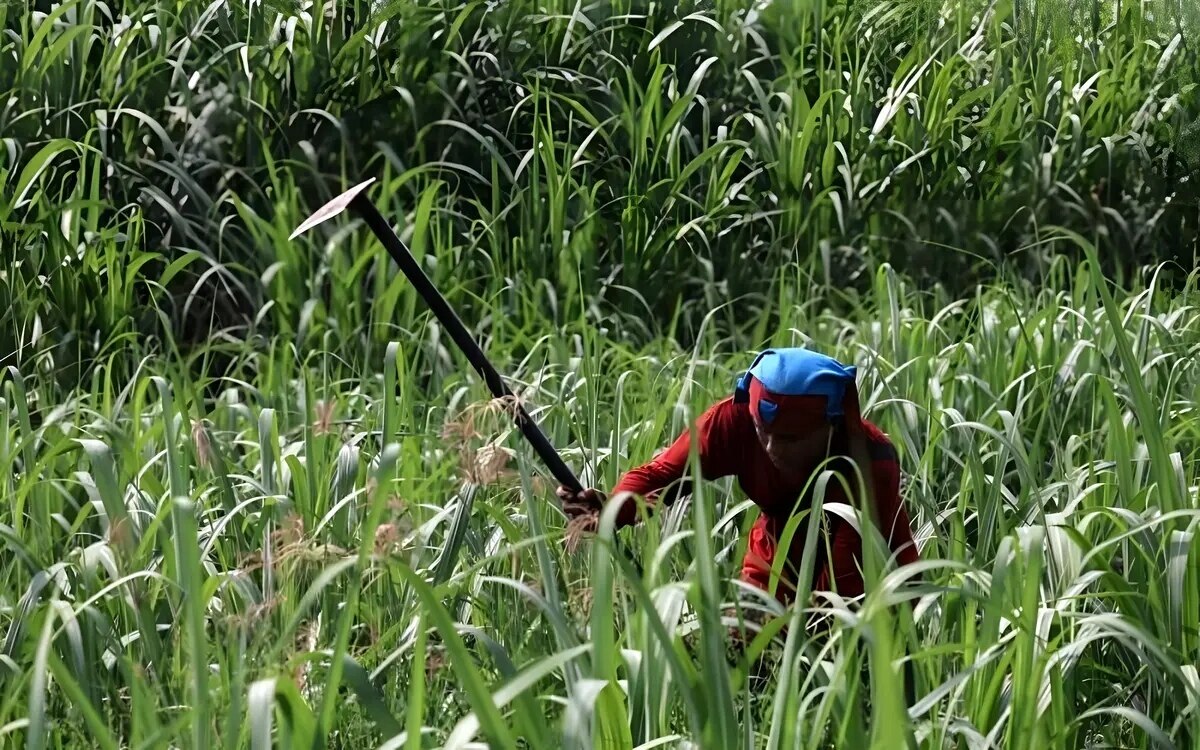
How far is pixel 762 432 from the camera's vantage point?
2.03m

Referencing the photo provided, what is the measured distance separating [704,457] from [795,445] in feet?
0.64

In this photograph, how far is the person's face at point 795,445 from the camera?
1986 mm

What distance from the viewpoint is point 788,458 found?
2006 millimetres

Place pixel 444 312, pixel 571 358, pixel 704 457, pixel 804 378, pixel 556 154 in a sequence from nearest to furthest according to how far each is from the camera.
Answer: pixel 444 312
pixel 804 378
pixel 704 457
pixel 571 358
pixel 556 154

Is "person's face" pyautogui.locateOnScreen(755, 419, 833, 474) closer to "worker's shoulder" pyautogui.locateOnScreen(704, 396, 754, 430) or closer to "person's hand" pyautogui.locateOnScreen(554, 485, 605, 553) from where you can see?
"worker's shoulder" pyautogui.locateOnScreen(704, 396, 754, 430)

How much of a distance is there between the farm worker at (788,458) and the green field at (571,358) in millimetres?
65

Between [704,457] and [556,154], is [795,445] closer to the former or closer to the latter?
[704,457]

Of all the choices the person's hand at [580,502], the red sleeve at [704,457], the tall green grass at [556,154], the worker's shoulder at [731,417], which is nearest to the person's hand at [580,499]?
the person's hand at [580,502]

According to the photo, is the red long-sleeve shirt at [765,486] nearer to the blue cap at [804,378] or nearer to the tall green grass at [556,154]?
the blue cap at [804,378]

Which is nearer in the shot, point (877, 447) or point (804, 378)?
point (804, 378)

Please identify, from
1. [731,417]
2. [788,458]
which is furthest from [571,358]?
[788,458]

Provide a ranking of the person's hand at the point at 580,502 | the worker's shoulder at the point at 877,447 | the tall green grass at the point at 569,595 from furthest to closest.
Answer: the worker's shoulder at the point at 877,447, the person's hand at the point at 580,502, the tall green grass at the point at 569,595

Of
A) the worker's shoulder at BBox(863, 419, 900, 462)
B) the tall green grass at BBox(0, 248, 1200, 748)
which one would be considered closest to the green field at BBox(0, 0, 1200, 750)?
the tall green grass at BBox(0, 248, 1200, 748)

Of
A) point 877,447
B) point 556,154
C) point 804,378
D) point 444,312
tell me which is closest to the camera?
point 444,312
